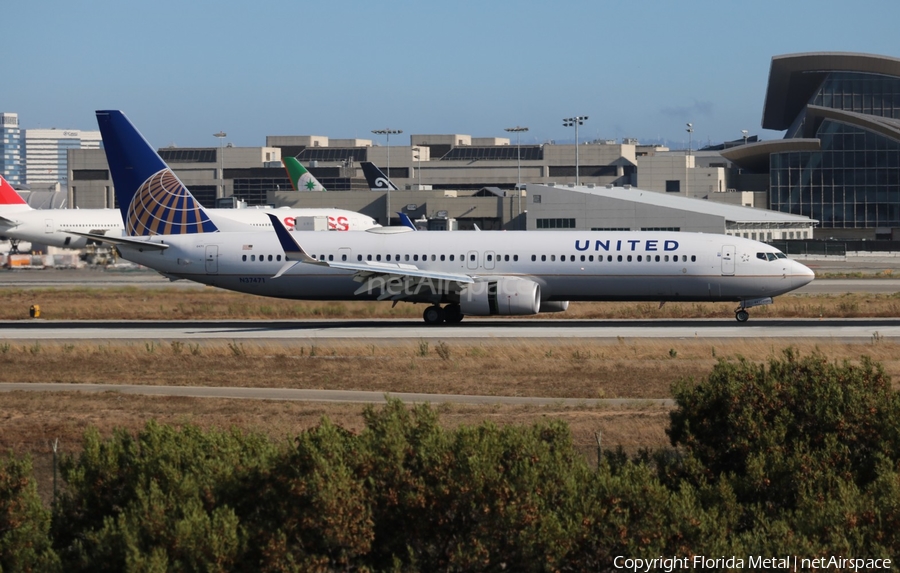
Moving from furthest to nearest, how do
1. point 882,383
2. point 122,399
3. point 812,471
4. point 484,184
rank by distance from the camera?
point 484,184 < point 122,399 < point 882,383 < point 812,471

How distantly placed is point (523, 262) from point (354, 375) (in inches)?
601

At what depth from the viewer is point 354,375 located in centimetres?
3119

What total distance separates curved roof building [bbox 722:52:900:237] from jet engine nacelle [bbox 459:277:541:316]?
9182cm

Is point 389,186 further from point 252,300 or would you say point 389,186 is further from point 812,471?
point 812,471

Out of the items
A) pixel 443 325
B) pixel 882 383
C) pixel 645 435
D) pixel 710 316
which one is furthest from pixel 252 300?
pixel 882 383

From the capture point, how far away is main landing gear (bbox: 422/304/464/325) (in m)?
45.7

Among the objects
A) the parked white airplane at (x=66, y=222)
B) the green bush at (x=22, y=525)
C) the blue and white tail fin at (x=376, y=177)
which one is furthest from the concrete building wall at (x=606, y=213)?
Result: the green bush at (x=22, y=525)

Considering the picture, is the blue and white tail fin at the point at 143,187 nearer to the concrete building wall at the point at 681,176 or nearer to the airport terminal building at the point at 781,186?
the airport terminal building at the point at 781,186

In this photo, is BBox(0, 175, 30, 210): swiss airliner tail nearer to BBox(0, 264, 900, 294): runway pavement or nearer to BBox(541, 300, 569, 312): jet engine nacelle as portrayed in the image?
Result: BBox(0, 264, 900, 294): runway pavement

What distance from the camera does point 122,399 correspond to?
90.0ft

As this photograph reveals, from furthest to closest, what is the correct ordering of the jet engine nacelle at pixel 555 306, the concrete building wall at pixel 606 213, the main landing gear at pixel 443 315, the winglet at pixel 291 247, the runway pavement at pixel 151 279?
the concrete building wall at pixel 606 213 → the runway pavement at pixel 151 279 → the jet engine nacelle at pixel 555 306 → the main landing gear at pixel 443 315 → the winglet at pixel 291 247

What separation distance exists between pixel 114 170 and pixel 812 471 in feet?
129

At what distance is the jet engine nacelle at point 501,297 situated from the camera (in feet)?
142

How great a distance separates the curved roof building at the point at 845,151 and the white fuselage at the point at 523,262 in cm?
8700
